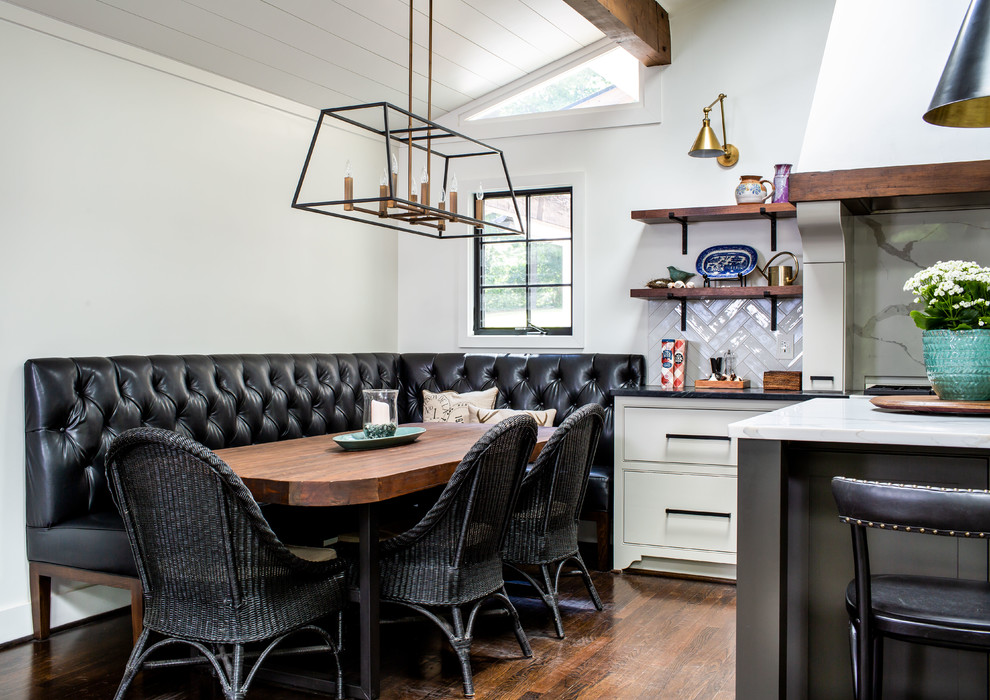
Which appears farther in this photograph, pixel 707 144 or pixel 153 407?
pixel 707 144

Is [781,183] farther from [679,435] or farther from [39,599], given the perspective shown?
[39,599]

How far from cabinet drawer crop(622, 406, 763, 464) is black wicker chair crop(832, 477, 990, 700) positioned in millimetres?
2255

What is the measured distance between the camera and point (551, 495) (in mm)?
3092

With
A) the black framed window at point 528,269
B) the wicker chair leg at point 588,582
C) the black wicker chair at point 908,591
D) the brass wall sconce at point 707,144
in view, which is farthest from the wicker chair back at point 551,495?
the black framed window at point 528,269

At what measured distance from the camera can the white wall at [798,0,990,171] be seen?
11.3ft

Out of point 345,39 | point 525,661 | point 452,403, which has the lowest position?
point 525,661

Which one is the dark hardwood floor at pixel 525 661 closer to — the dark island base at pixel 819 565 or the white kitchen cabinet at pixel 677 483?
the white kitchen cabinet at pixel 677 483

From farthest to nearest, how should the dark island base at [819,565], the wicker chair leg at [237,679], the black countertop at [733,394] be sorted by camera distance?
1. the black countertop at [733,394]
2. the wicker chair leg at [237,679]
3. the dark island base at [819,565]

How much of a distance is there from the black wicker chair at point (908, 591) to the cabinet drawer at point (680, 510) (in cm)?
226

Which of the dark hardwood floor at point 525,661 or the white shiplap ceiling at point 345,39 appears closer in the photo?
the dark hardwood floor at point 525,661

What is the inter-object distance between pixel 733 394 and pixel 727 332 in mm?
788

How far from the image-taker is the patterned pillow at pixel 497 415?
4539 mm

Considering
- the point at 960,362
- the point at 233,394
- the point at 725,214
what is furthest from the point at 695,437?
the point at 233,394

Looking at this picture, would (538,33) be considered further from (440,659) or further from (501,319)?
(440,659)
